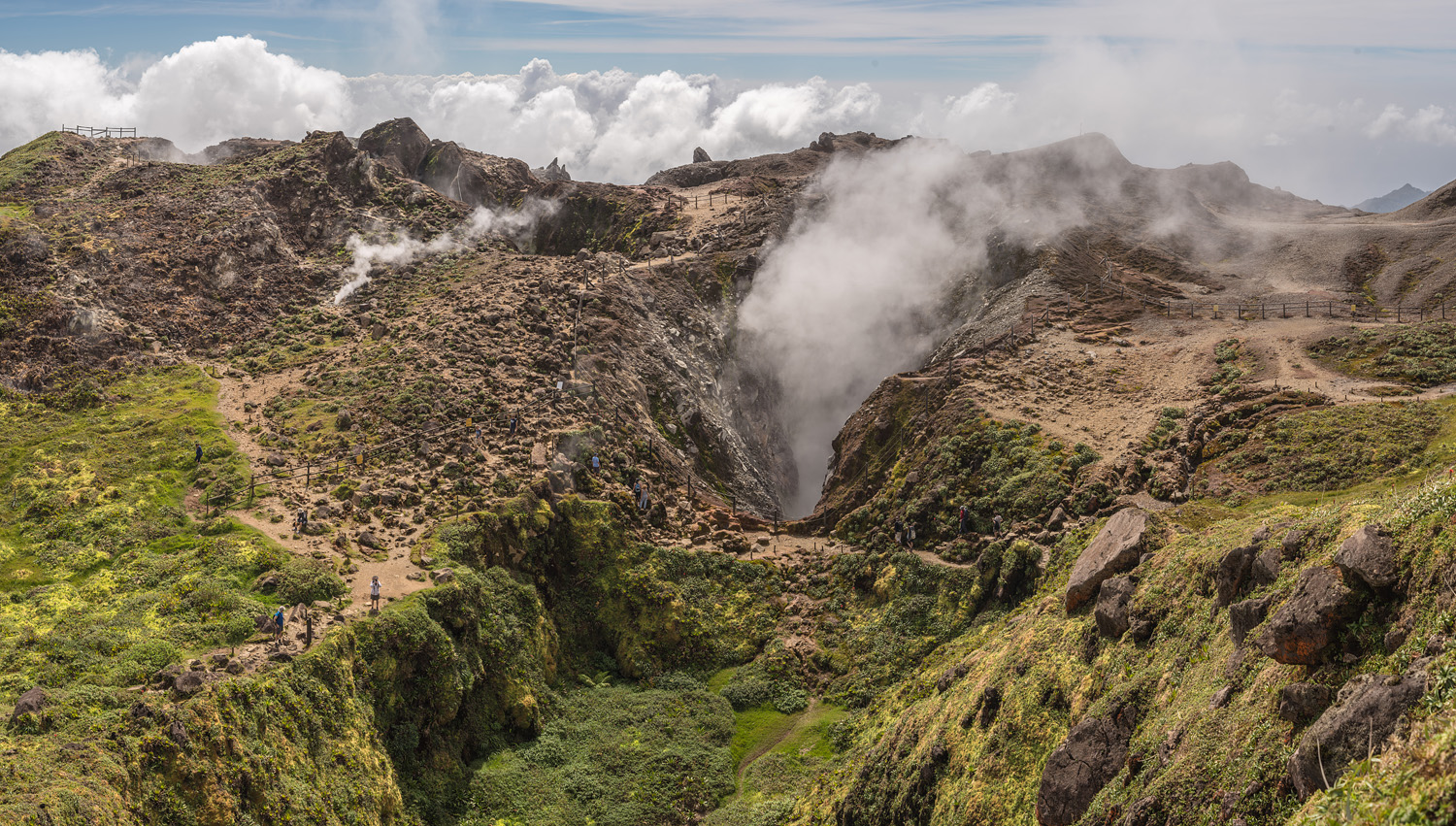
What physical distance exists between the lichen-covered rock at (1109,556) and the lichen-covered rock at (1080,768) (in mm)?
6827

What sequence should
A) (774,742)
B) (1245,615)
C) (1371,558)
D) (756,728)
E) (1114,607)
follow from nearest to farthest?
(1371,558) → (1245,615) → (1114,607) → (774,742) → (756,728)

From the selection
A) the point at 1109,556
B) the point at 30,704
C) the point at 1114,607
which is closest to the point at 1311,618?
the point at 1114,607

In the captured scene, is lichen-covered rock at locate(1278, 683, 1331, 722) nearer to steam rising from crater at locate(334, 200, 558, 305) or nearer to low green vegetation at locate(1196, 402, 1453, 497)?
low green vegetation at locate(1196, 402, 1453, 497)

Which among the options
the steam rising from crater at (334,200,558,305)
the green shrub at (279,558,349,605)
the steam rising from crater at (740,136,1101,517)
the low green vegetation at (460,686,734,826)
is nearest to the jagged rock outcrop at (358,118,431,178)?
the steam rising from crater at (334,200,558,305)

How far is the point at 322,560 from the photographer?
123ft

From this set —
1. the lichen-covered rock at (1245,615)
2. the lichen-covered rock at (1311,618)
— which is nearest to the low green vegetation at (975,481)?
the lichen-covered rock at (1245,615)

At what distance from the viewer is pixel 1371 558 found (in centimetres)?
1542

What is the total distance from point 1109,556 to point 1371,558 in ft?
40.4

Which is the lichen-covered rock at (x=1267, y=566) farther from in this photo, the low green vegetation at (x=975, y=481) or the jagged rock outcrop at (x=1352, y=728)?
the low green vegetation at (x=975, y=481)

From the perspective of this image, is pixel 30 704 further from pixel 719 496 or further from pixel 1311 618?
pixel 719 496

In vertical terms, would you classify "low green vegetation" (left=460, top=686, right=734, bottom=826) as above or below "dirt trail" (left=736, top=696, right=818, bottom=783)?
above

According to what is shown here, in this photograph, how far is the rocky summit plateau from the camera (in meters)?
20.9

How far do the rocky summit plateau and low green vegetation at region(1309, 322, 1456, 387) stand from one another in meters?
0.31

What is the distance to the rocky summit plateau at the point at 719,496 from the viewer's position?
20891 mm
